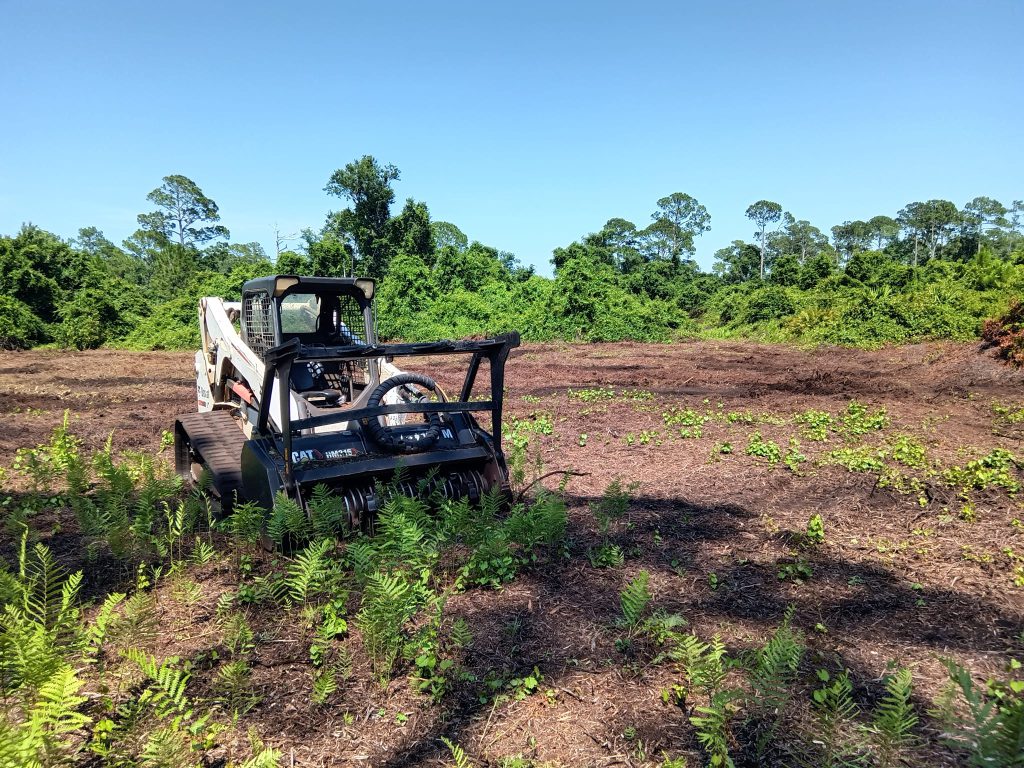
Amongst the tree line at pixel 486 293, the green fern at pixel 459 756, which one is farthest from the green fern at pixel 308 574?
the tree line at pixel 486 293

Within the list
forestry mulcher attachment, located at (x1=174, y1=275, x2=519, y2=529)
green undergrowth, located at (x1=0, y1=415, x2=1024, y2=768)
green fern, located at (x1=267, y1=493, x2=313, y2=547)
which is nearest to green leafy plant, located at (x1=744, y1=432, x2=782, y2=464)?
green undergrowth, located at (x1=0, y1=415, x2=1024, y2=768)

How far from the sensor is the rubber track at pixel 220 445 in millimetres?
5789

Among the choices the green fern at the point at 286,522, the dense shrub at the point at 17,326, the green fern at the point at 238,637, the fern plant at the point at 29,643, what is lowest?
the green fern at the point at 238,637

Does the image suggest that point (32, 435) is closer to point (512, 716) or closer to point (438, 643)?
point (438, 643)

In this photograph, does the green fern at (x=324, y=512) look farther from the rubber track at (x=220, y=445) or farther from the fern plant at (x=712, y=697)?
the fern plant at (x=712, y=697)

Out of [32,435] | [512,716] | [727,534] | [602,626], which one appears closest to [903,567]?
[727,534]

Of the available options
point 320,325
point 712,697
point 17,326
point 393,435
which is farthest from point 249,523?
point 17,326

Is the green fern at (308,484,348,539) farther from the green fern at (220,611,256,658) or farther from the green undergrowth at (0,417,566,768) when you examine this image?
the green fern at (220,611,256,658)

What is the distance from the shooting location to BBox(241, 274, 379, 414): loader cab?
6.21 metres

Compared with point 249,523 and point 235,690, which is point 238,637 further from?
point 249,523

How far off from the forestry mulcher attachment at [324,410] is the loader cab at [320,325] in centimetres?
1

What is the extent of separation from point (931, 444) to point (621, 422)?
463cm

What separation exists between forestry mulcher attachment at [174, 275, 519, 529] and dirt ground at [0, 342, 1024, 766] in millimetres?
1076

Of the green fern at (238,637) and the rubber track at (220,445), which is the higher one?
the rubber track at (220,445)
